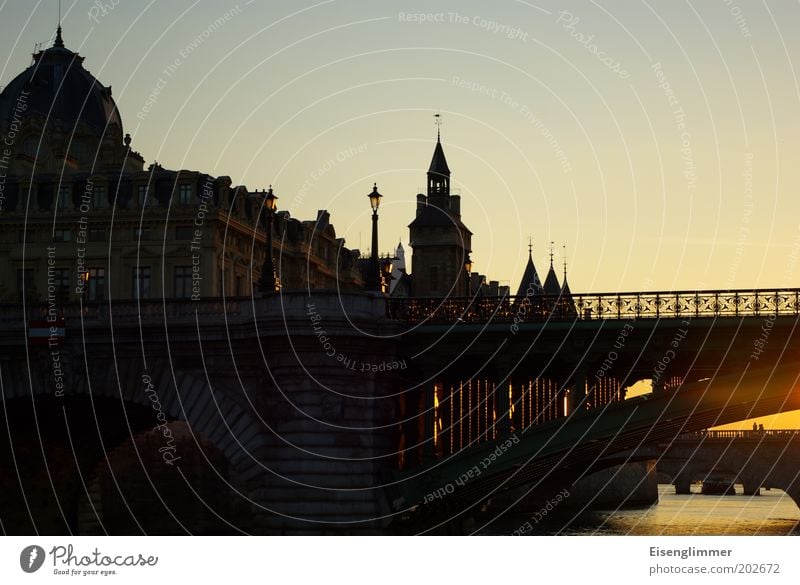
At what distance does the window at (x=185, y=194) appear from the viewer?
102125mm

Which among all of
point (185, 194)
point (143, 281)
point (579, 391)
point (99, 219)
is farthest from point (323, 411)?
point (99, 219)

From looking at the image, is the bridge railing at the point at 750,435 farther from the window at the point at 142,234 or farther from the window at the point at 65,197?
the window at the point at 65,197

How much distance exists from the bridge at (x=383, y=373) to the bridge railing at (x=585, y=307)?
7 centimetres

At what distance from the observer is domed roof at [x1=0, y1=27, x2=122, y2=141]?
4161 inches

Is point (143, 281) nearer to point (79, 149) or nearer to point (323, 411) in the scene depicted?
point (79, 149)

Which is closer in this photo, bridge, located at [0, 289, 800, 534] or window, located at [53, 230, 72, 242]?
bridge, located at [0, 289, 800, 534]

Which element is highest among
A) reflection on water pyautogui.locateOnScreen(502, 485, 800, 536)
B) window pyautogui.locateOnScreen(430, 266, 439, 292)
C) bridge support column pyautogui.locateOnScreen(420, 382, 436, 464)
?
window pyautogui.locateOnScreen(430, 266, 439, 292)

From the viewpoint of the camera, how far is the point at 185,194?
4028 inches

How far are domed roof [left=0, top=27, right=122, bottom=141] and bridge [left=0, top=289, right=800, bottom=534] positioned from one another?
1726 inches

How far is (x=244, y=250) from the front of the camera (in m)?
106

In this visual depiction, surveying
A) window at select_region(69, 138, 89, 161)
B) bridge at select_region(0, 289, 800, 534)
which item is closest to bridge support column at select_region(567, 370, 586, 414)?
bridge at select_region(0, 289, 800, 534)

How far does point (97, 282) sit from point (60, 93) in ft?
41.2

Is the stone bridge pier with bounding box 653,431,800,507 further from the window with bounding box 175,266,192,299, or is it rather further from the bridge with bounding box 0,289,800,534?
the bridge with bounding box 0,289,800,534
